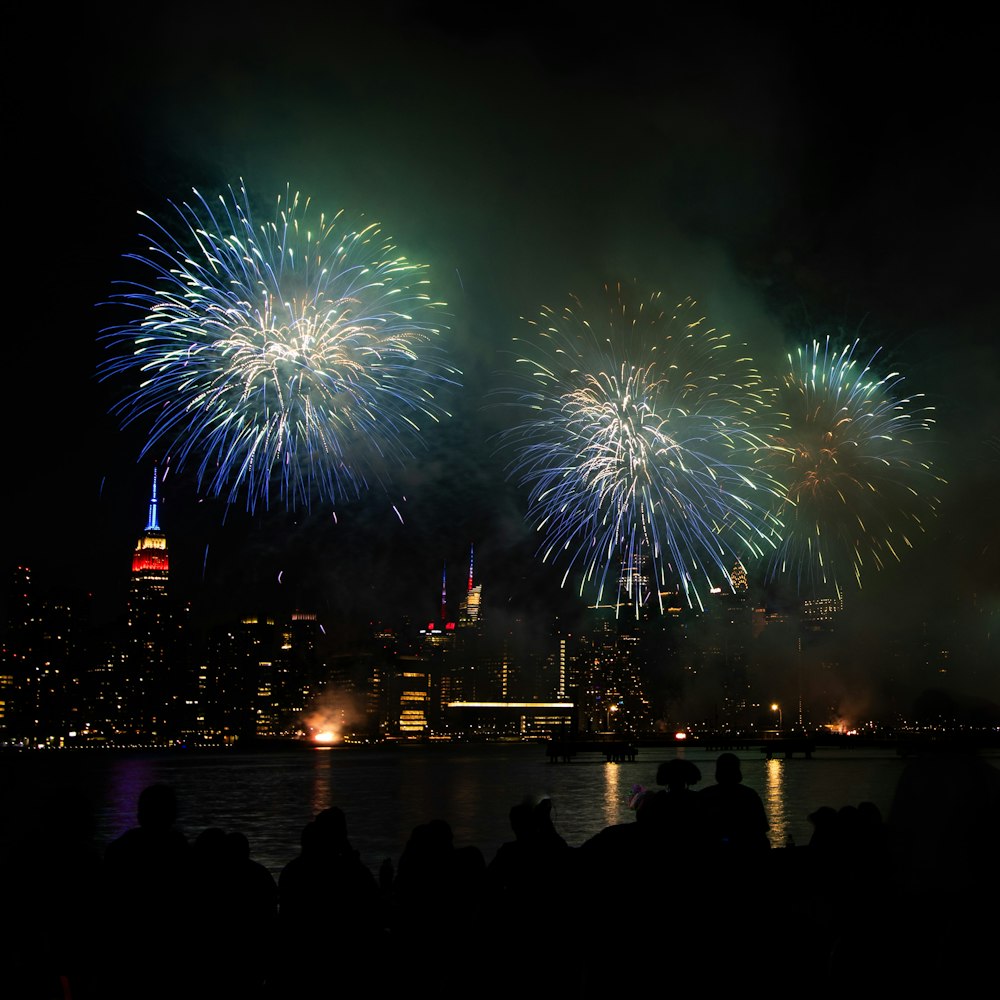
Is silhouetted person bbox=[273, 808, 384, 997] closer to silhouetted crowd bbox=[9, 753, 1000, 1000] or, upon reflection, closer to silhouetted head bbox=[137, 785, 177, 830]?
silhouetted crowd bbox=[9, 753, 1000, 1000]

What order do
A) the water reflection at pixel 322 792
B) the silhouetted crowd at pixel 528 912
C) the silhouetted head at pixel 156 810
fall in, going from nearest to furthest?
1. the silhouetted crowd at pixel 528 912
2. the silhouetted head at pixel 156 810
3. the water reflection at pixel 322 792

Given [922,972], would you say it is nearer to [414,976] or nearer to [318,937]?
[414,976]

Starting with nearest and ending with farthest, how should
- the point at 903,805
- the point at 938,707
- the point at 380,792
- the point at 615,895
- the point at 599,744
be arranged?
the point at 615,895 < the point at 903,805 < the point at 938,707 < the point at 380,792 < the point at 599,744

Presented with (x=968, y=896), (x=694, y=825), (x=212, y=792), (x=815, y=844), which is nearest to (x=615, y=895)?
(x=694, y=825)

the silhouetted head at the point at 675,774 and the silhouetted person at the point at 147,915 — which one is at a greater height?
the silhouetted head at the point at 675,774

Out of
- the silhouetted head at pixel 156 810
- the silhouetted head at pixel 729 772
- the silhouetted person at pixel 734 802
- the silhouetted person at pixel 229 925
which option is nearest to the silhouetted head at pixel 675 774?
the silhouetted person at pixel 734 802

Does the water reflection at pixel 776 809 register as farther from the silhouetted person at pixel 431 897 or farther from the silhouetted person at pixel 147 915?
the silhouetted person at pixel 147 915
